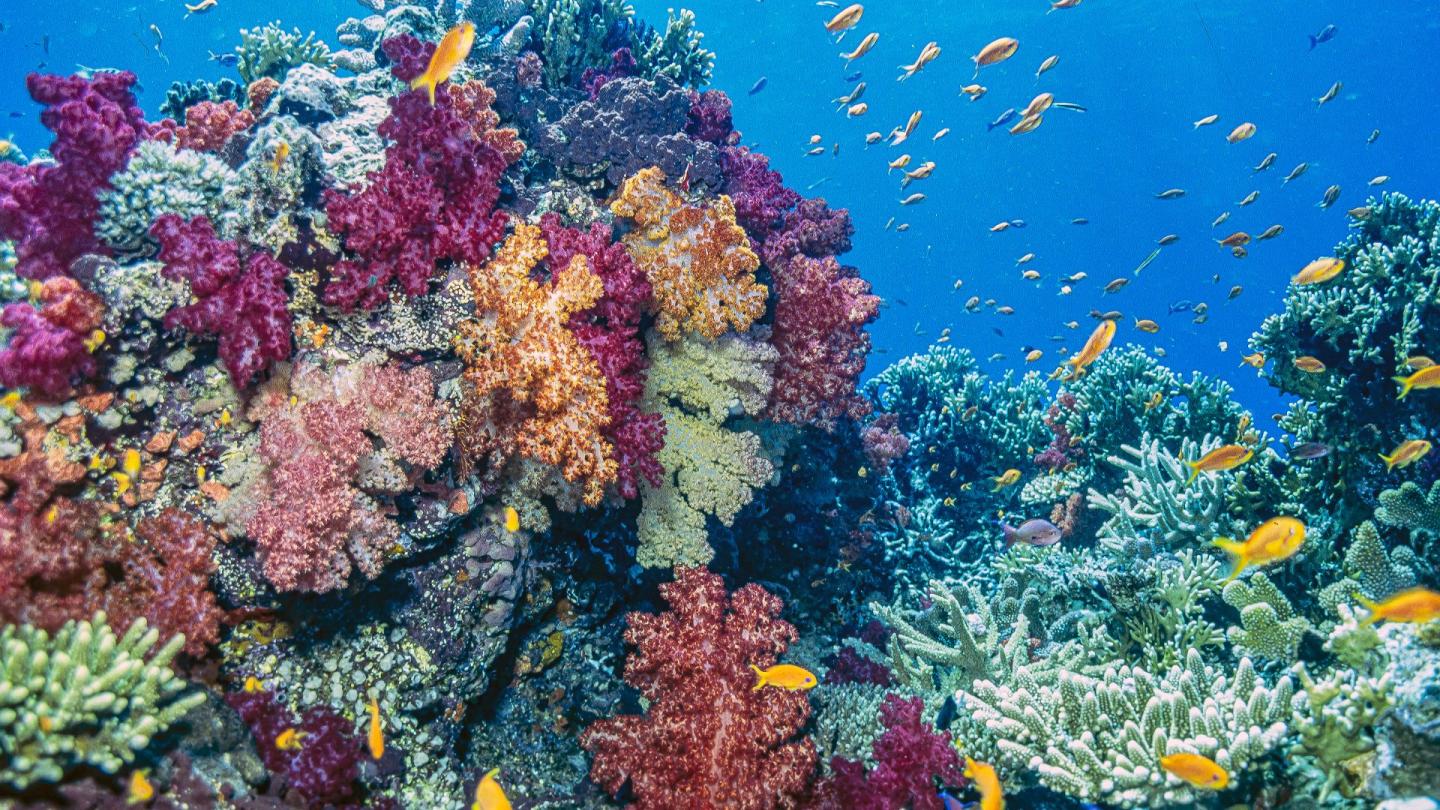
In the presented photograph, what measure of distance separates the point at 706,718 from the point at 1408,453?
567 cm

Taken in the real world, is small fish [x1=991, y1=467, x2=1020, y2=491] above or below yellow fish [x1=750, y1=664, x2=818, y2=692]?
above

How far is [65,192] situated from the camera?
4637mm

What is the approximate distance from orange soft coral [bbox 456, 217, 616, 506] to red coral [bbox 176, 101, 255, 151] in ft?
9.77

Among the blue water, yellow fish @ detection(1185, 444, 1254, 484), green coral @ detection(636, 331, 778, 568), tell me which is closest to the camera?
yellow fish @ detection(1185, 444, 1254, 484)

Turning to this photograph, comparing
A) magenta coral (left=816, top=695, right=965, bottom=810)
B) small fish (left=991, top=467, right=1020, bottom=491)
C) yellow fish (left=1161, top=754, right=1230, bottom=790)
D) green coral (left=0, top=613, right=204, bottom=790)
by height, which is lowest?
green coral (left=0, top=613, right=204, bottom=790)

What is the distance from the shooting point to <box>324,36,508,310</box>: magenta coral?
4.65 metres

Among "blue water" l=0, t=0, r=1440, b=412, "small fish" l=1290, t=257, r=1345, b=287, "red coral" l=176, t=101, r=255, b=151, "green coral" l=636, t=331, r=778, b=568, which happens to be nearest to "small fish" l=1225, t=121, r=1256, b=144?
"small fish" l=1290, t=257, r=1345, b=287

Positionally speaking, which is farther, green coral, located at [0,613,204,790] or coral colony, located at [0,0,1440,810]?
coral colony, located at [0,0,1440,810]

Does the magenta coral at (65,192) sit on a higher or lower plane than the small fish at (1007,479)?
lower

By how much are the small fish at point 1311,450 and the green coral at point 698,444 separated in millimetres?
4570

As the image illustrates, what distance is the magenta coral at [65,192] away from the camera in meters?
4.56

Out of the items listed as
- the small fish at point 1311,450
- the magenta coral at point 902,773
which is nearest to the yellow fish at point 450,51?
the magenta coral at point 902,773

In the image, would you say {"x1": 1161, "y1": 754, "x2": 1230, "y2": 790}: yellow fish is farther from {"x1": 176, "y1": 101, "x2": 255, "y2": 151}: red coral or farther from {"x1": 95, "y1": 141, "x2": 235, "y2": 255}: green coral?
{"x1": 176, "y1": 101, "x2": 255, "y2": 151}: red coral

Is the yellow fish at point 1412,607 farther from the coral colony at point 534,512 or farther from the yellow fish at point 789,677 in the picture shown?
the yellow fish at point 789,677
